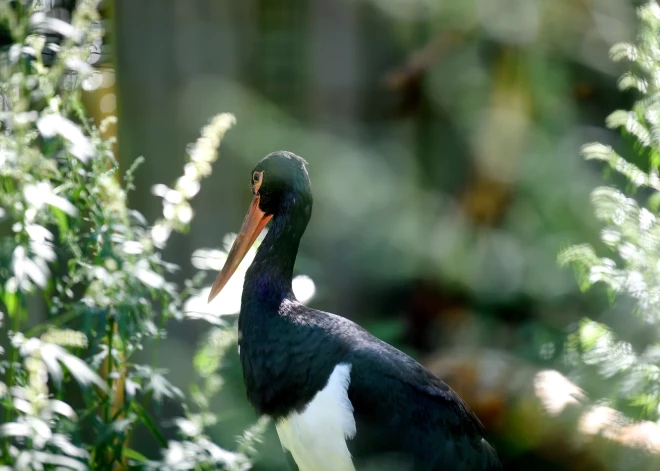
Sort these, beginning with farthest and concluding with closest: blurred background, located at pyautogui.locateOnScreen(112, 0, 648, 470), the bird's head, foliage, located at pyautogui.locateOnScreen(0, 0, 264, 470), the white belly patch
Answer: blurred background, located at pyautogui.locateOnScreen(112, 0, 648, 470) → the bird's head → the white belly patch → foliage, located at pyautogui.locateOnScreen(0, 0, 264, 470)

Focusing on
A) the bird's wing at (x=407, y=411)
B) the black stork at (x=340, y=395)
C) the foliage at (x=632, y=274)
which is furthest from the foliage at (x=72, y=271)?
the foliage at (x=632, y=274)

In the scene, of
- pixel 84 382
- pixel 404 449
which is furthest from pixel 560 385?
pixel 84 382

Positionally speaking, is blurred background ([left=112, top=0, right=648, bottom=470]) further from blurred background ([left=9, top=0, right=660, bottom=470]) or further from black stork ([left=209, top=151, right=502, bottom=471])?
black stork ([left=209, top=151, right=502, bottom=471])

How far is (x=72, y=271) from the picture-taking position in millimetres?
2086

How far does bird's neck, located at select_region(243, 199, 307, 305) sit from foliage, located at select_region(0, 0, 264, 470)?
0.27 metres

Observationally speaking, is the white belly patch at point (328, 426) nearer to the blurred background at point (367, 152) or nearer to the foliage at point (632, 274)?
the blurred background at point (367, 152)

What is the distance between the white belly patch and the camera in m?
2.16

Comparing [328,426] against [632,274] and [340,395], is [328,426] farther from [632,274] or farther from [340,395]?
[632,274]

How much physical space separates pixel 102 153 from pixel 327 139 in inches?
38.5

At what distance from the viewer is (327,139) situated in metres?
2.84

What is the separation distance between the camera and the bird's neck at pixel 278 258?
2.38 m

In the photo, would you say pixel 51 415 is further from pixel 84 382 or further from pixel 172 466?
pixel 172 466

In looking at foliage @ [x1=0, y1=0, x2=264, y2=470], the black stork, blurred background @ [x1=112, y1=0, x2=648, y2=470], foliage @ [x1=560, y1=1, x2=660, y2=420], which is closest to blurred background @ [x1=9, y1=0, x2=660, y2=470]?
blurred background @ [x1=112, y1=0, x2=648, y2=470]

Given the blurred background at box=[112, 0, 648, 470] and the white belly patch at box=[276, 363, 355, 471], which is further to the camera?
the blurred background at box=[112, 0, 648, 470]
